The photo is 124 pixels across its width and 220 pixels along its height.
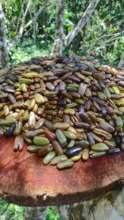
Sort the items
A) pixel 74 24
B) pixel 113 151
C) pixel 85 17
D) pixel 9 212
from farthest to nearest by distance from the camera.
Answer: pixel 74 24
pixel 9 212
pixel 85 17
pixel 113 151

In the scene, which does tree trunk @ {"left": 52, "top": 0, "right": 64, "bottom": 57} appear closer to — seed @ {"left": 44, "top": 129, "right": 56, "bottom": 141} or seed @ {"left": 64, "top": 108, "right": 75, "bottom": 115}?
seed @ {"left": 64, "top": 108, "right": 75, "bottom": 115}

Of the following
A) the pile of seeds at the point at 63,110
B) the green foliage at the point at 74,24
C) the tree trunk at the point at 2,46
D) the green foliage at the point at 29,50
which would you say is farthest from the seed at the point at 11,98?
the green foliage at the point at 29,50

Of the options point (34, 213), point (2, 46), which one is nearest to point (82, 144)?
point (2, 46)

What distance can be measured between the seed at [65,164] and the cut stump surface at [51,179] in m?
0.01

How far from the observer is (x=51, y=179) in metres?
1.35

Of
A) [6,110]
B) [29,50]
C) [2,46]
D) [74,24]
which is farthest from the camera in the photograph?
[29,50]

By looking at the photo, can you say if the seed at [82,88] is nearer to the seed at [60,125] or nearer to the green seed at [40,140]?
the seed at [60,125]

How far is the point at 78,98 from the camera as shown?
162 cm

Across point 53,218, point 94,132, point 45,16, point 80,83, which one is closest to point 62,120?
point 94,132

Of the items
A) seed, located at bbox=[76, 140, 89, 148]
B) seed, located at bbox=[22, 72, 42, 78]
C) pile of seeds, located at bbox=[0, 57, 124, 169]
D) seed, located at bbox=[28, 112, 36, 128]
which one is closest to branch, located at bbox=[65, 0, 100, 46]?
Result: pile of seeds, located at bbox=[0, 57, 124, 169]

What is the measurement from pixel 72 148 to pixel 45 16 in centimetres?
412

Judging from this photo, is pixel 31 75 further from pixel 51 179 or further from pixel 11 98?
pixel 51 179

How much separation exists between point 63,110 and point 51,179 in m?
0.31

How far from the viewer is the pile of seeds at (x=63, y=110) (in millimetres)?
1439
